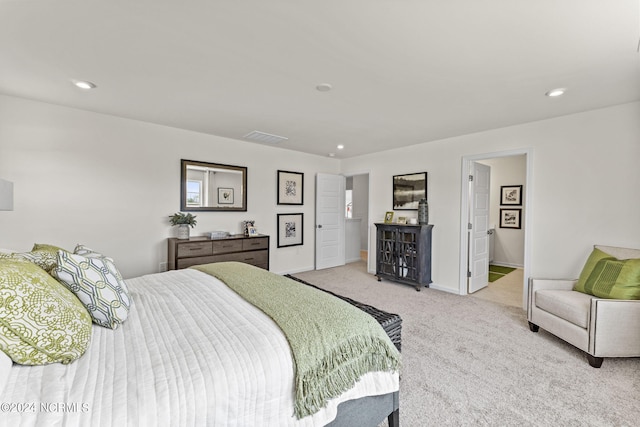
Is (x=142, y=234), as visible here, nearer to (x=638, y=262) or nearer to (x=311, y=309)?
(x=311, y=309)

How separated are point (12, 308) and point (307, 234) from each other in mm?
4672

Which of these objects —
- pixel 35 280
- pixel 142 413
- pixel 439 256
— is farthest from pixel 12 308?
pixel 439 256

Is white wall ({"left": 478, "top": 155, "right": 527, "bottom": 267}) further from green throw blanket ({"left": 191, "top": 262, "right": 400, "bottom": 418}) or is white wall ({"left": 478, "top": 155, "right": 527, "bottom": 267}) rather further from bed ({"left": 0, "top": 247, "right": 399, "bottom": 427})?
bed ({"left": 0, "top": 247, "right": 399, "bottom": 427})

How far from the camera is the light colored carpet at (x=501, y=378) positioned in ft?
5.61

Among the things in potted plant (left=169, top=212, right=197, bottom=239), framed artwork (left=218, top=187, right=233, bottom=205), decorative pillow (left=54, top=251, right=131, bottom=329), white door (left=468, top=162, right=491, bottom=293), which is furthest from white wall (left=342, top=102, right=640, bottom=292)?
decorative pillow (left=54, top=251, right=131, bottom=329)

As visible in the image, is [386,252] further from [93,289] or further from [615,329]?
[93,289]

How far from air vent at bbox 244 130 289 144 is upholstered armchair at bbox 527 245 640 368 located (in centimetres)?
376

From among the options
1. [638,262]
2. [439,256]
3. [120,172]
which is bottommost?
[439,256]

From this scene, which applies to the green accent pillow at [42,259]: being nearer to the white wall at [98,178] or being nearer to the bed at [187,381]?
the bed at [187,381]

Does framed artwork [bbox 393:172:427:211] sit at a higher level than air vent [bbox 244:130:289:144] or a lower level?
lower

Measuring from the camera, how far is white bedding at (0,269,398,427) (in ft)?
2.70

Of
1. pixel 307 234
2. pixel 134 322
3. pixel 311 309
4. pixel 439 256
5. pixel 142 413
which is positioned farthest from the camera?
pixel 307 234

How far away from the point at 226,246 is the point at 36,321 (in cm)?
295

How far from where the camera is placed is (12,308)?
96 cm
